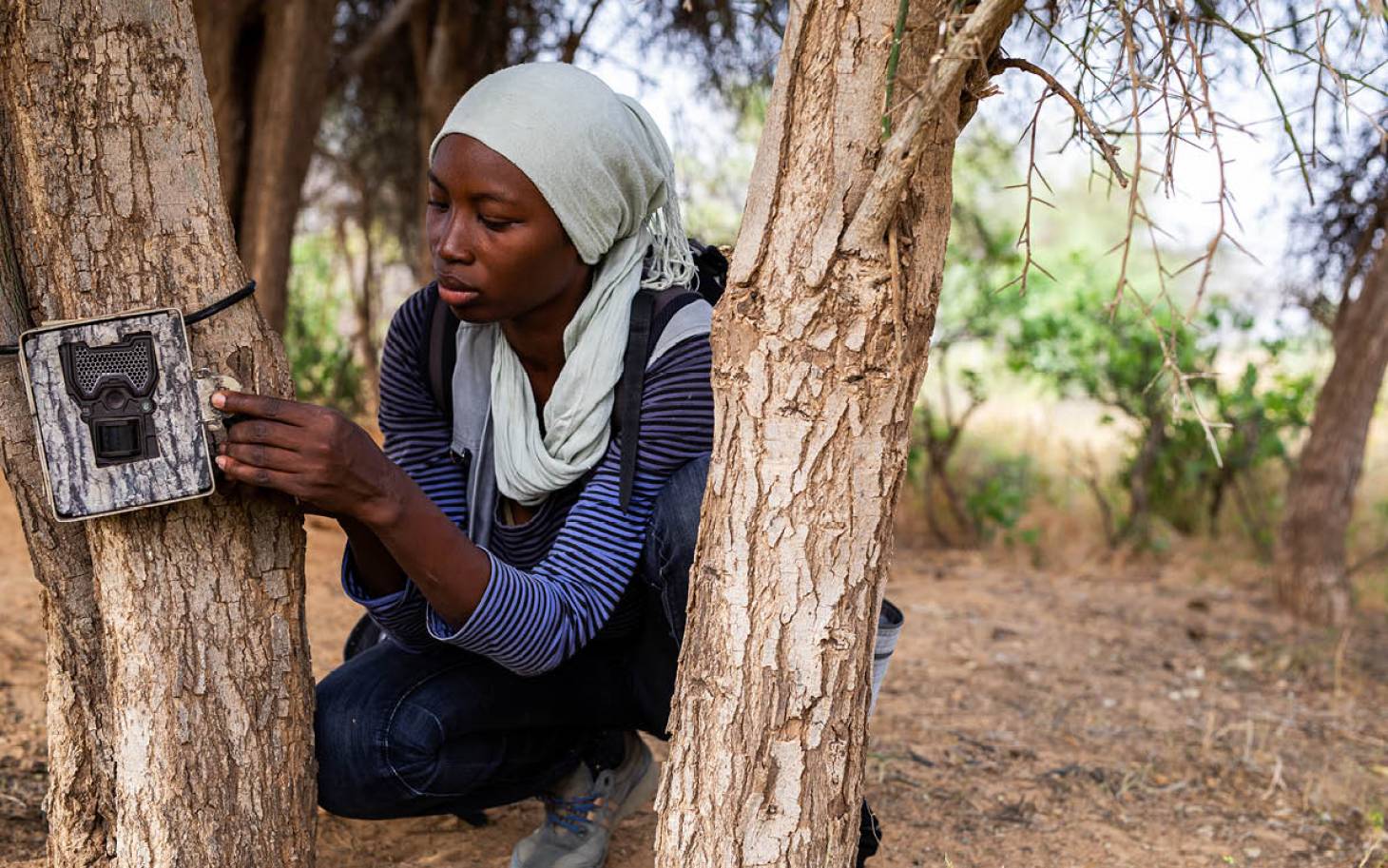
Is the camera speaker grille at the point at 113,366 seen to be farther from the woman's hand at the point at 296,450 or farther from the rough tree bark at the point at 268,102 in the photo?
the rough tree bark at the point at 268,102

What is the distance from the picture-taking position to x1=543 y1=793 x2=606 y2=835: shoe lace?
2.33 m

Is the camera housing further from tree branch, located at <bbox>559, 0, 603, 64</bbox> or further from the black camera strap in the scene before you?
tree branch, located at <bbox>559, 0, 603, 64</bbox>

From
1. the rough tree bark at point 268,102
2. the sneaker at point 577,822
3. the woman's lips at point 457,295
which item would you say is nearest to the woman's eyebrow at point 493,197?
the woman's lips at point 457,295

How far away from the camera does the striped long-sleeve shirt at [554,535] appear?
1.83 meters

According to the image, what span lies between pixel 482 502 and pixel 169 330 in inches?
27.4

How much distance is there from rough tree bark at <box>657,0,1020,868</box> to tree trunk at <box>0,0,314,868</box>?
579 millimetres

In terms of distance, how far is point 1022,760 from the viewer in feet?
10.5

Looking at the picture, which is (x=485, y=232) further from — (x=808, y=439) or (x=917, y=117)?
(x=917, y=117)

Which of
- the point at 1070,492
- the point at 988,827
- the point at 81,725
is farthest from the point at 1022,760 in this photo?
the point at 1070,492

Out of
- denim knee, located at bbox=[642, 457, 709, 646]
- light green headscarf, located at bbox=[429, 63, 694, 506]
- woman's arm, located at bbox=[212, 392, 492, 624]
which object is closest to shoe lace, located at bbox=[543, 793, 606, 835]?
denim knee, located at bbox=[642, 457, 709, 646]

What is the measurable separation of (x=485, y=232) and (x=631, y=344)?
0.94 ft

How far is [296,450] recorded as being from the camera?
1.56m

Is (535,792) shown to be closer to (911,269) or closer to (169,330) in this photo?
(169,330)

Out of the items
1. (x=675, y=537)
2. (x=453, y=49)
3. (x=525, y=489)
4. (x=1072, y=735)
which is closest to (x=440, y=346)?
(x=525, y=489)
